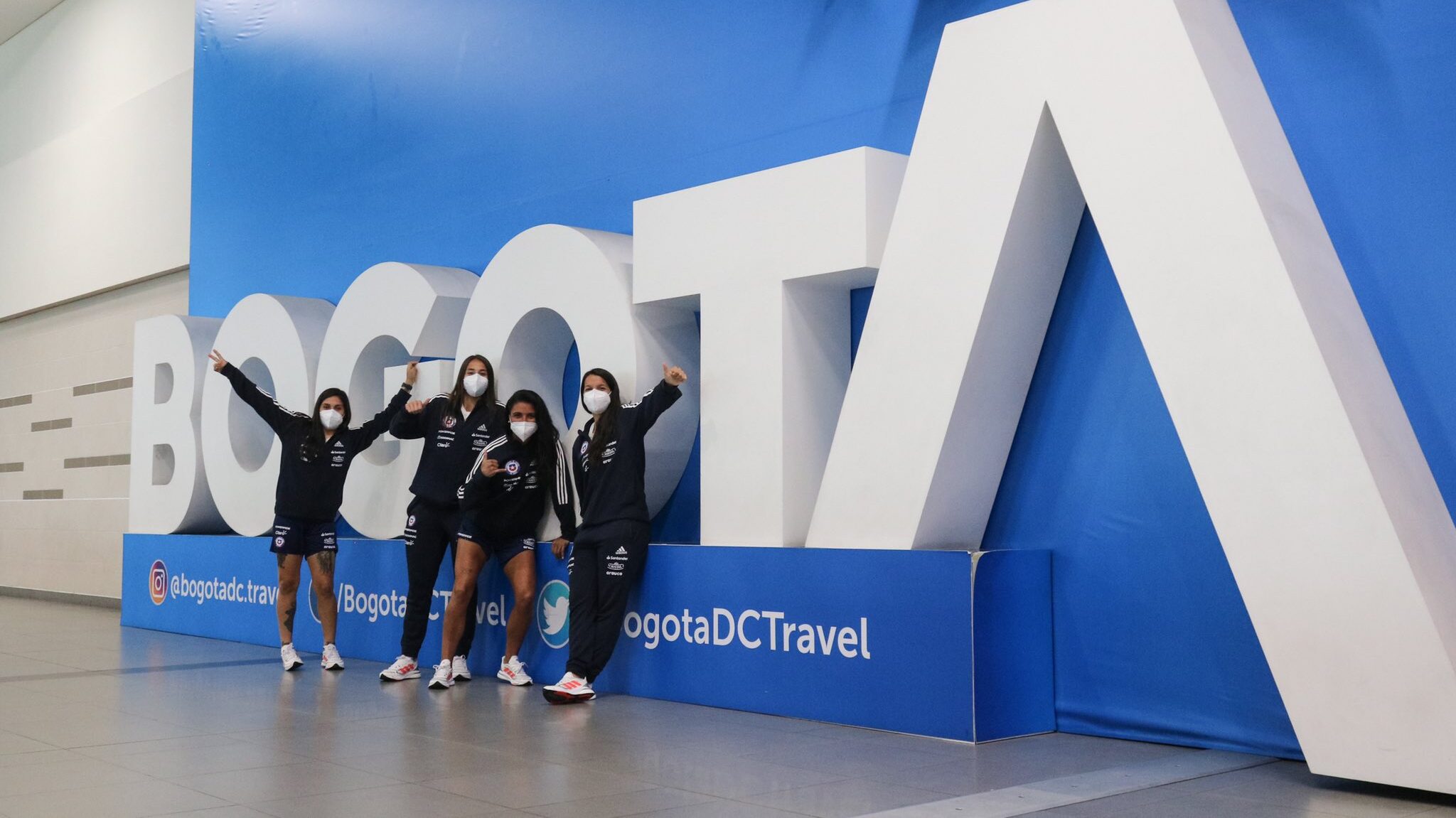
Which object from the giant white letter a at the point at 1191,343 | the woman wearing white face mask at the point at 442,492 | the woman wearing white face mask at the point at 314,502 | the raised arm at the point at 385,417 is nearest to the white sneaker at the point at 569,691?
the woman wearing white face mask at the point at 442,492

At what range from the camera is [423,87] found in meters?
8.24

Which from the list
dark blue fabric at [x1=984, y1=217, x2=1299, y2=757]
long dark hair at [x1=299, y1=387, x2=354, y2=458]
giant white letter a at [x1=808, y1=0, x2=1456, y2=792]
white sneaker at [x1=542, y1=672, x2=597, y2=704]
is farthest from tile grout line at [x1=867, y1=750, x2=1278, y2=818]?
long dark hair at [x1=299, y1=387, x2=354, y2=458]

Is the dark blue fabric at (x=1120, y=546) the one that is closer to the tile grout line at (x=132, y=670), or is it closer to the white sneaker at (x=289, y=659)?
the white sneaker at (x=289, y=659)

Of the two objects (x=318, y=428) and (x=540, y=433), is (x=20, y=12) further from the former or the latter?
(x=540, y=433)

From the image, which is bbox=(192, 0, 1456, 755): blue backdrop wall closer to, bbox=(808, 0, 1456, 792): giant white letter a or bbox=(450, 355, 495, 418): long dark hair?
bbox=(808, 0, 1456, 792): giant white letter a

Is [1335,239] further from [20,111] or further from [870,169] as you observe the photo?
[20,111]

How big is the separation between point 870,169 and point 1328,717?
8.47ft

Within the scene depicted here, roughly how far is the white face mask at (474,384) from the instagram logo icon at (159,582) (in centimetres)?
417

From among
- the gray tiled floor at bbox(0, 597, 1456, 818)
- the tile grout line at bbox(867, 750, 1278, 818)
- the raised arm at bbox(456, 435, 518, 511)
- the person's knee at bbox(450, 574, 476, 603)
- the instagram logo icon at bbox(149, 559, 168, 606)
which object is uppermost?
the instagram logo icon at bbox(149, 559, 168, 606)

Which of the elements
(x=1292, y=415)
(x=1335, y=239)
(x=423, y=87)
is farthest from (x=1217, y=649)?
(x=423, y=87)

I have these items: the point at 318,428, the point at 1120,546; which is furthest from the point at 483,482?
the point at 1120,546

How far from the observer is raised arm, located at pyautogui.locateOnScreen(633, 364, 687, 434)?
5512 millimetres

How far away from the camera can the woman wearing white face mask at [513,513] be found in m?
5.90

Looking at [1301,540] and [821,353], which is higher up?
[821,353]
